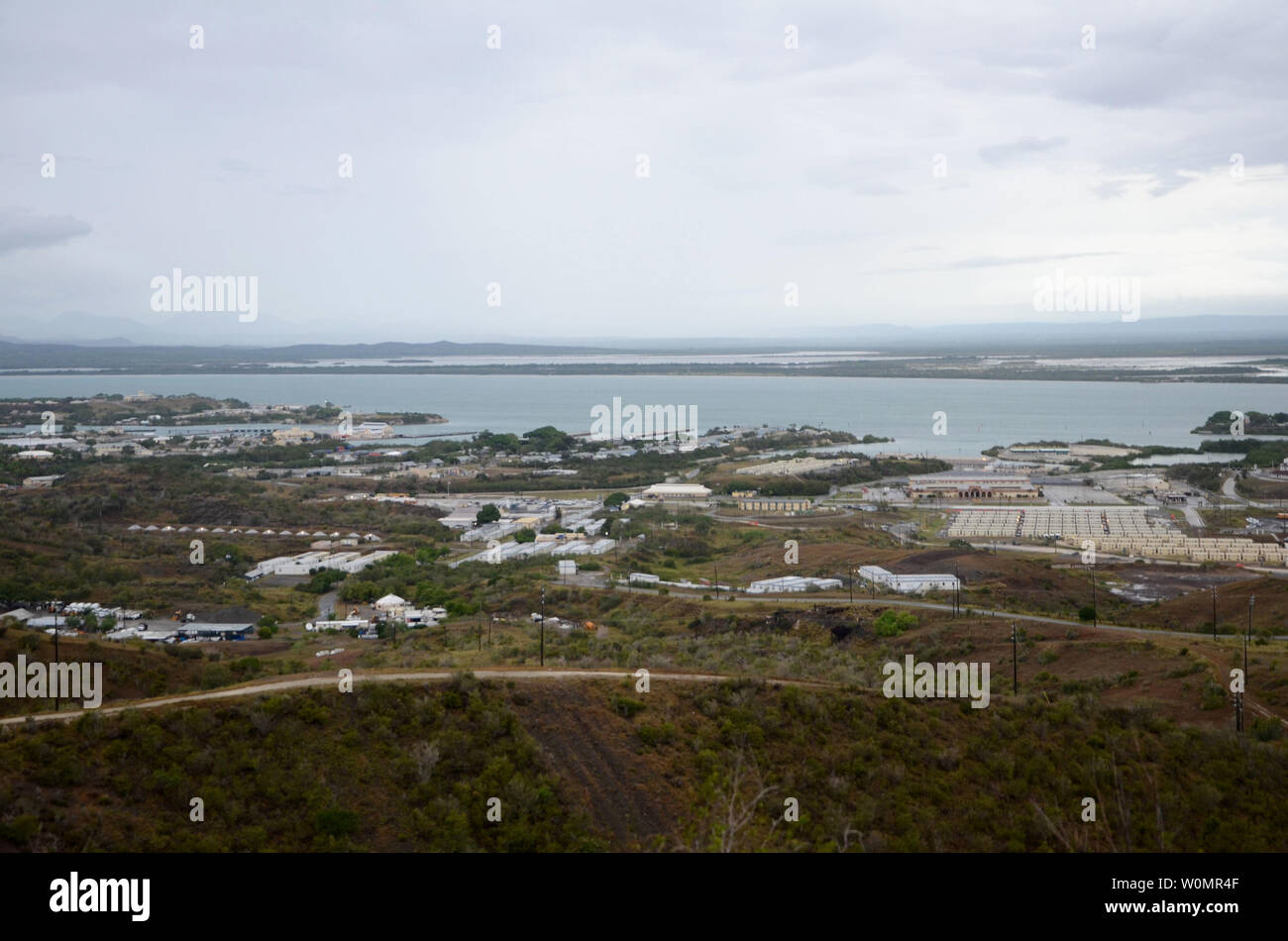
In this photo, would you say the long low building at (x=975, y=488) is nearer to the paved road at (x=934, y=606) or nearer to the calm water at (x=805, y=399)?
the calm water at (x=805, y=399)

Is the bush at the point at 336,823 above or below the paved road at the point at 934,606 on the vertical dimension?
above

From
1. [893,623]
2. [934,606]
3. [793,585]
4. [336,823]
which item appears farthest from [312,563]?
[336,823]

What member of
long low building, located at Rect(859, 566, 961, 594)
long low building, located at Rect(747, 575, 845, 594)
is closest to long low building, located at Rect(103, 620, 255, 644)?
long low building, located at Rect(747, 575, 845, 594)

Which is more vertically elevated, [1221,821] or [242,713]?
[242,713]

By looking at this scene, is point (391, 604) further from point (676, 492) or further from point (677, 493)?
point (676, 492)

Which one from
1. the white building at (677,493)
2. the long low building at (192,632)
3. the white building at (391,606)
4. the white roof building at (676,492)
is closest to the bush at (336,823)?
the long low building at (192,632)

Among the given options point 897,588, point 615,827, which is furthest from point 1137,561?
point 615,827

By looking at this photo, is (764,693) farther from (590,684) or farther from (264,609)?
(264,609)

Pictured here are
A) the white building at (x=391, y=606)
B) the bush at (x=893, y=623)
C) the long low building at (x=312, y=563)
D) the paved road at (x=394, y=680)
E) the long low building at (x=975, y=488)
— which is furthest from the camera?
the long low building at (x=975, y=488)
